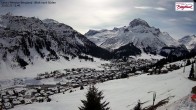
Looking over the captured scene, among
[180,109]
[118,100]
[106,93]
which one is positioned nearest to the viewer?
[180,109]

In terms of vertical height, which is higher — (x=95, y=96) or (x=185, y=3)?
(x=185, y=3)

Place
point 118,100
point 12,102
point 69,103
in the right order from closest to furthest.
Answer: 1. point 118,100
2. point 69,103
3. point 12,102

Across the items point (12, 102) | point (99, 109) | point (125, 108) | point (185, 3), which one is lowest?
point (12, 102)

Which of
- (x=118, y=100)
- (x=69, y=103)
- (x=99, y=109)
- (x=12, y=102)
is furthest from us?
(x=12, y=102)

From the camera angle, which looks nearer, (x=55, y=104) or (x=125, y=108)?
(x=125, y=108)

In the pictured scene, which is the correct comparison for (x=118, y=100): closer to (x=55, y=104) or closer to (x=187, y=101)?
(x=55, y=104)

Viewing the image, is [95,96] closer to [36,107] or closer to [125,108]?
[125,108]

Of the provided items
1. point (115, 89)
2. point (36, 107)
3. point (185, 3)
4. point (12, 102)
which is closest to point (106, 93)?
point (115, 89)

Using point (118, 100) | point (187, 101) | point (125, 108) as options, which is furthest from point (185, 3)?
point (118, 100)

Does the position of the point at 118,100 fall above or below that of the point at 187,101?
below
